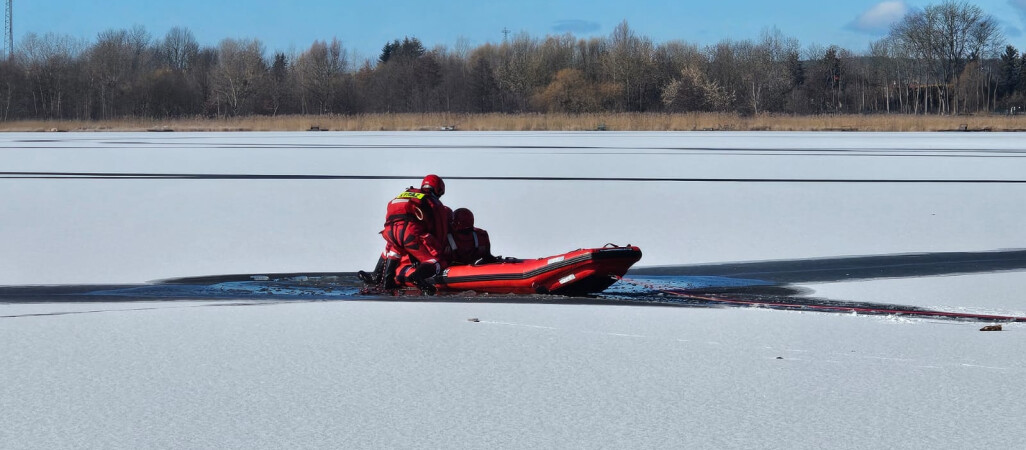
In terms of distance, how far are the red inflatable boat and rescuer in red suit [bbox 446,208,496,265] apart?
1.03ft

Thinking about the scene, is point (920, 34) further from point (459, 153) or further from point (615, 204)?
point (615, 204)

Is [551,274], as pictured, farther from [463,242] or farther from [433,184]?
[433,184]

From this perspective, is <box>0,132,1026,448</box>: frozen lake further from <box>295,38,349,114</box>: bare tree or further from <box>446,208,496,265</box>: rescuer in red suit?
<box>295,38,349,114</box>: bare tree

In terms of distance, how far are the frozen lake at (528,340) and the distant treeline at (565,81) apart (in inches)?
1898

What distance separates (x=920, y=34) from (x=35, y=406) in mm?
69850

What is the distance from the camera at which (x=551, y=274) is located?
23.1 feet

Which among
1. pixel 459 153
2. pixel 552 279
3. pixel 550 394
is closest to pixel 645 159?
pixel 459 153

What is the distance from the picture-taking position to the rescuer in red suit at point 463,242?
25.6 ft

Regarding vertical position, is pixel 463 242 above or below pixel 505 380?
above

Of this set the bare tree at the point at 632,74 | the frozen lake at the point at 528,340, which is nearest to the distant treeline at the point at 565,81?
the bare tree at the point at 632,74

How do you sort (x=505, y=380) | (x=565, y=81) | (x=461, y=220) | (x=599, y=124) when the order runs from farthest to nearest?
(x=565, y=81), (x=599, y=124), (x=461, y=220), (x=505, y=380)

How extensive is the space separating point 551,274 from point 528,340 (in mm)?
1423

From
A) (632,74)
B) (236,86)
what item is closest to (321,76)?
(236,86)

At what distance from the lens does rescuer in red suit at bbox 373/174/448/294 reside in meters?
7.52
